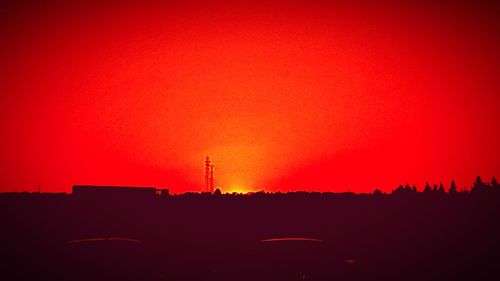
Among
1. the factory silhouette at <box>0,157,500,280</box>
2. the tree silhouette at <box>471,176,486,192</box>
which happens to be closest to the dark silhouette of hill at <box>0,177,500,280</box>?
the factory silhouette at <box>0,157,500,280</box>

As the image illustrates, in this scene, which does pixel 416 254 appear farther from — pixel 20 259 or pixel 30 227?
pixel 30 227

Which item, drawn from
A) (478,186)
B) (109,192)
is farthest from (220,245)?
(478,186)

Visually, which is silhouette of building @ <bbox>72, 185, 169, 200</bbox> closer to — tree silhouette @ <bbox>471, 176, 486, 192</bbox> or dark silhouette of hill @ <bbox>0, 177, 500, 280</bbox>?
dark silhouette of hill @ <bbox>0, 177, 500, 280</bbox>

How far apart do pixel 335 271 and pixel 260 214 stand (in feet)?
153

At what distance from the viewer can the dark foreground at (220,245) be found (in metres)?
13.4

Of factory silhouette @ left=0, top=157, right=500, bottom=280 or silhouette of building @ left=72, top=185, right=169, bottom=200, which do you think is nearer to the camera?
factory silhouette @ left=0, top=157, right=500, bottom=280

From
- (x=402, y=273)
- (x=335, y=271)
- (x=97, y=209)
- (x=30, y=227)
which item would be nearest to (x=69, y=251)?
(x=335, y=271)

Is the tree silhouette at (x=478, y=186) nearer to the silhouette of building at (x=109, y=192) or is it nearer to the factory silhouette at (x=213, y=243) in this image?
the factory silhouette at (x=213, y=243)

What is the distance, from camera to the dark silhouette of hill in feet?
44.1

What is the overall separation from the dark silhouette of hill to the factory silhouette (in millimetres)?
41

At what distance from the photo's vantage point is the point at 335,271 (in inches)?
560

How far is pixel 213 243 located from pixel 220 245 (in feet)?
6.09

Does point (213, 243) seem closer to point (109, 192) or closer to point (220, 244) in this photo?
point (220, 244)

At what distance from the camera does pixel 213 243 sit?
32156 millimetres
